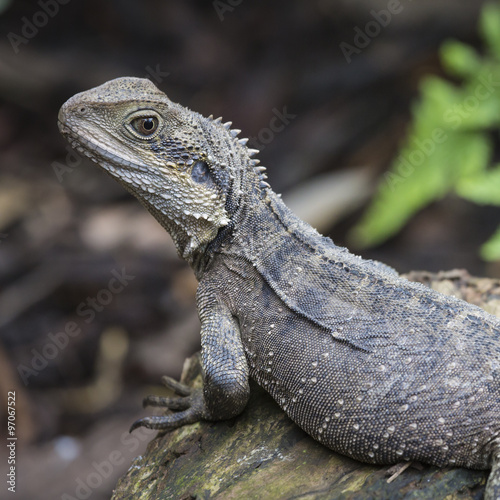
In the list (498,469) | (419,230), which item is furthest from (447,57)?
(498,469)

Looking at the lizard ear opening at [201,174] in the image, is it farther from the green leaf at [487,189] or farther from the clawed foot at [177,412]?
the green leaf at [487,189]

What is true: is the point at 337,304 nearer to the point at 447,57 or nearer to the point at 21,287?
the point at 447,57

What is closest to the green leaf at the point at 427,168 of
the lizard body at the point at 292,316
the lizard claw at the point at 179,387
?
the lizard body at the point at 292,316

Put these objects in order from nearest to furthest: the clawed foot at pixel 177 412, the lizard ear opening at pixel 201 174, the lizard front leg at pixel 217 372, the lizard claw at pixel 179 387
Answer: the lizard front leg at pixel 217 372 → the lizard ear opening at pixel 201 174 → the clawed foot at pixel 177 412 → the lizard claw at pixel 179 387

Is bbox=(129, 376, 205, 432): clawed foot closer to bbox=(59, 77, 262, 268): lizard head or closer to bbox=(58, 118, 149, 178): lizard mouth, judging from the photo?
bbox=(59, 77, 262, 268): lizard head

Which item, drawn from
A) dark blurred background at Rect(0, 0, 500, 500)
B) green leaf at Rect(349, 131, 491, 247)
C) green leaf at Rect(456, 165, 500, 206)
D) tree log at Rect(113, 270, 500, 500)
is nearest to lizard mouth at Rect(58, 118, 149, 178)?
tree log at Rect(113, 270, 500, 500)

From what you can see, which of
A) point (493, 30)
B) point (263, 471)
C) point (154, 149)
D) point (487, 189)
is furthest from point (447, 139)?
point (263, 471)
